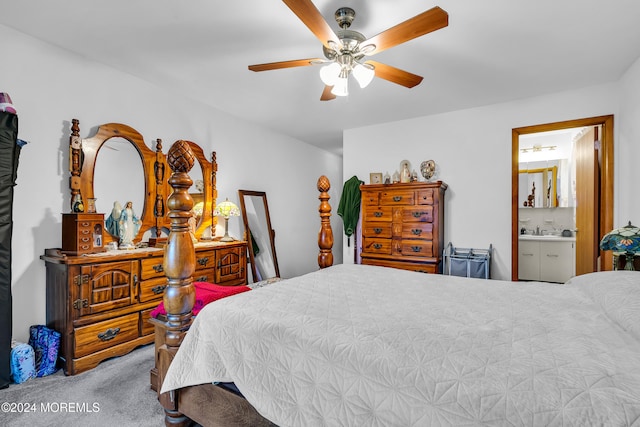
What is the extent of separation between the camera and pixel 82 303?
2209 millimetres

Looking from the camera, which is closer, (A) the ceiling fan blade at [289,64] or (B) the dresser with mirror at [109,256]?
(A) the ceiling fan blade at [289,64]

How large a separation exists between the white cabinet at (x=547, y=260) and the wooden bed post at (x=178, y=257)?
198 inches

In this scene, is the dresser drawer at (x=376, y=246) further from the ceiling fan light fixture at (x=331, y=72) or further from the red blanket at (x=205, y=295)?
the ceiling fan light fixture at (x=331, y=72)

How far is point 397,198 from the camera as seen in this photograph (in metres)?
3.74

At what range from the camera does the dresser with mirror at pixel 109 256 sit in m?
2.20

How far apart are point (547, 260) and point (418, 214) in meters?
2.55

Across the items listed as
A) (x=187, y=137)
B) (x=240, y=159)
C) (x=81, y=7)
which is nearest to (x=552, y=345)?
(x=81, y=7)

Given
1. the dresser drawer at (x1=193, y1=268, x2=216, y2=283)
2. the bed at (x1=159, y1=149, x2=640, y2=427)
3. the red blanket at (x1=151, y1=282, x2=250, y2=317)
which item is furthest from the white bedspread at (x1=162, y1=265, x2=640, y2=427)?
the dresser drawer at (x1=193, y1=268, x2=216, y2=283)

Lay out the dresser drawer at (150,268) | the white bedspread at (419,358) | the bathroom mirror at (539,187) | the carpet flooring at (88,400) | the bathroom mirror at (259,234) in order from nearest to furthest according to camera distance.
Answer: the white bedspread at (419,358), the carpet flooring at (88,400), the dresser drawer at (150,268), the bathroom mirror at (259,234), the bathroom mirror at (539,187)

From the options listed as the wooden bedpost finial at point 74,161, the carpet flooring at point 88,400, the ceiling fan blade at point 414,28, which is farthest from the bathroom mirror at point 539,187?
the wooden bedpost finial at point 74,161

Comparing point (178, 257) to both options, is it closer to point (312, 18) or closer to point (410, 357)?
point (410, 357)

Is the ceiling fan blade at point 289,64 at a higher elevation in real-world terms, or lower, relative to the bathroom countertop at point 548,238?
higher

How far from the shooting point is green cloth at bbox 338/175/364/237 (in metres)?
4.49

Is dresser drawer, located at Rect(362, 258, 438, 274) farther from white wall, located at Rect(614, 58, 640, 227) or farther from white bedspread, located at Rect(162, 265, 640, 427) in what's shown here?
white bedspread, located at Rect(162, 265, 640, 427)
